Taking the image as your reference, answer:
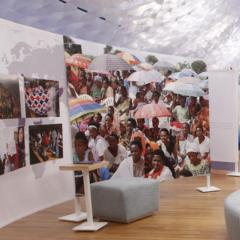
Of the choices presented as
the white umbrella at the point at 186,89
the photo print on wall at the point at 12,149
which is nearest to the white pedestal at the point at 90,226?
the photo print on wall at the point at 12,149

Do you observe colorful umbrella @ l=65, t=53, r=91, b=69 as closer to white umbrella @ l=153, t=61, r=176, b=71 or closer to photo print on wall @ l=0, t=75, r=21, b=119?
photo print on wall @ l=0, t=75, r=21, b=119

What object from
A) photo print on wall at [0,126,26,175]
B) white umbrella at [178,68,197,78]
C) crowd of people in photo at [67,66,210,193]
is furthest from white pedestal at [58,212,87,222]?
white umbrella at [178,68,197,78]

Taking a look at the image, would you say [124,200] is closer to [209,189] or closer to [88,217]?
[88,217]

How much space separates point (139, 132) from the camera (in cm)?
823

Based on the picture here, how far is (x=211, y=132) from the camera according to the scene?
938 cm

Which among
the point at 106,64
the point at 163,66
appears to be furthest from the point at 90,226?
the point at 163,66

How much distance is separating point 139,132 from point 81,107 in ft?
4.89

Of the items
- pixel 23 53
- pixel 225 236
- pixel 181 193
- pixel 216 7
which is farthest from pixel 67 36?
pixel 216 7

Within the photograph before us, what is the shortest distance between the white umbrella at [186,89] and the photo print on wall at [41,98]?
2.30 m

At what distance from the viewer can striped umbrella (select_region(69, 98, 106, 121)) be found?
705 cm

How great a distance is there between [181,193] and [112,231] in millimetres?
2366

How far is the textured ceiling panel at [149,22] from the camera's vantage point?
6812 mm

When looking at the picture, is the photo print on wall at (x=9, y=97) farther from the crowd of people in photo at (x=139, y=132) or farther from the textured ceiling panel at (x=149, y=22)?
the crowd of people in photo at (x=139, y=132)

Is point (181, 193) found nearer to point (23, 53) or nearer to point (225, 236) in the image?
point (225, 236)
